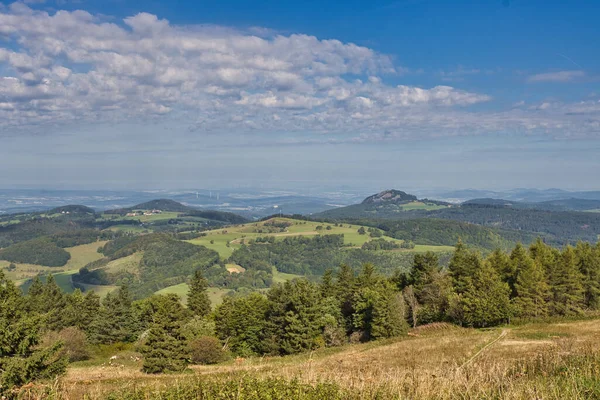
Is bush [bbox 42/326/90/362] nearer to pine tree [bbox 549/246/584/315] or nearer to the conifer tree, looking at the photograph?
pine tree [bbox 549/246/584/315]

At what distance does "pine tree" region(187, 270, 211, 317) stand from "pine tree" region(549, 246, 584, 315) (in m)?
53.8

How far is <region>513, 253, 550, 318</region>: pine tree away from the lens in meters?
50.8

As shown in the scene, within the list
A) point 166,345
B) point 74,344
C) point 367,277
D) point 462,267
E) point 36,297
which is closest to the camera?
point 166,345

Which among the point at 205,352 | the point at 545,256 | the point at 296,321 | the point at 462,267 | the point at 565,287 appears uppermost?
the point at 545,256

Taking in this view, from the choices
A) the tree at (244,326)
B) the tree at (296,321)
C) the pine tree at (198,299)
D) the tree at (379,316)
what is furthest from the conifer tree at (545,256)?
the pine tree at (198,299)

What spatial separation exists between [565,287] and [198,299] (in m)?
56.5

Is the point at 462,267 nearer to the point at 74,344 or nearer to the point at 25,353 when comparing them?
the point at 74,344

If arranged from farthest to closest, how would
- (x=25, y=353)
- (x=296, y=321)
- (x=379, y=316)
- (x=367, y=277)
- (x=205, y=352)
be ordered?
1. (x=367, y=277)
2. (x=296, y=321)
3. (x=379, y=316)
4. (x=205, y=352)
5. (x=25, y=353)

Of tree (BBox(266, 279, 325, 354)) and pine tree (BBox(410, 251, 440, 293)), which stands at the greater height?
pine tree (BBox(410, 251, 440, 293))

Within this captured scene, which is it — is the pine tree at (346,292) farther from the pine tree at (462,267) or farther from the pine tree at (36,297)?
the pine tree at (36,297)

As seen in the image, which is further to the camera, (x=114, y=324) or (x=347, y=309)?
(x=114, y=324)

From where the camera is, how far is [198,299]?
75.2 metres

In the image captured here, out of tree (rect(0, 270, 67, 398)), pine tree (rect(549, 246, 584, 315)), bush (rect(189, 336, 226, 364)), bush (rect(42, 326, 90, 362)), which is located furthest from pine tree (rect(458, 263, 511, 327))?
bush (rect(42, 326, 90, 362))

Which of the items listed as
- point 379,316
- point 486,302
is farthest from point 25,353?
point 486,302
